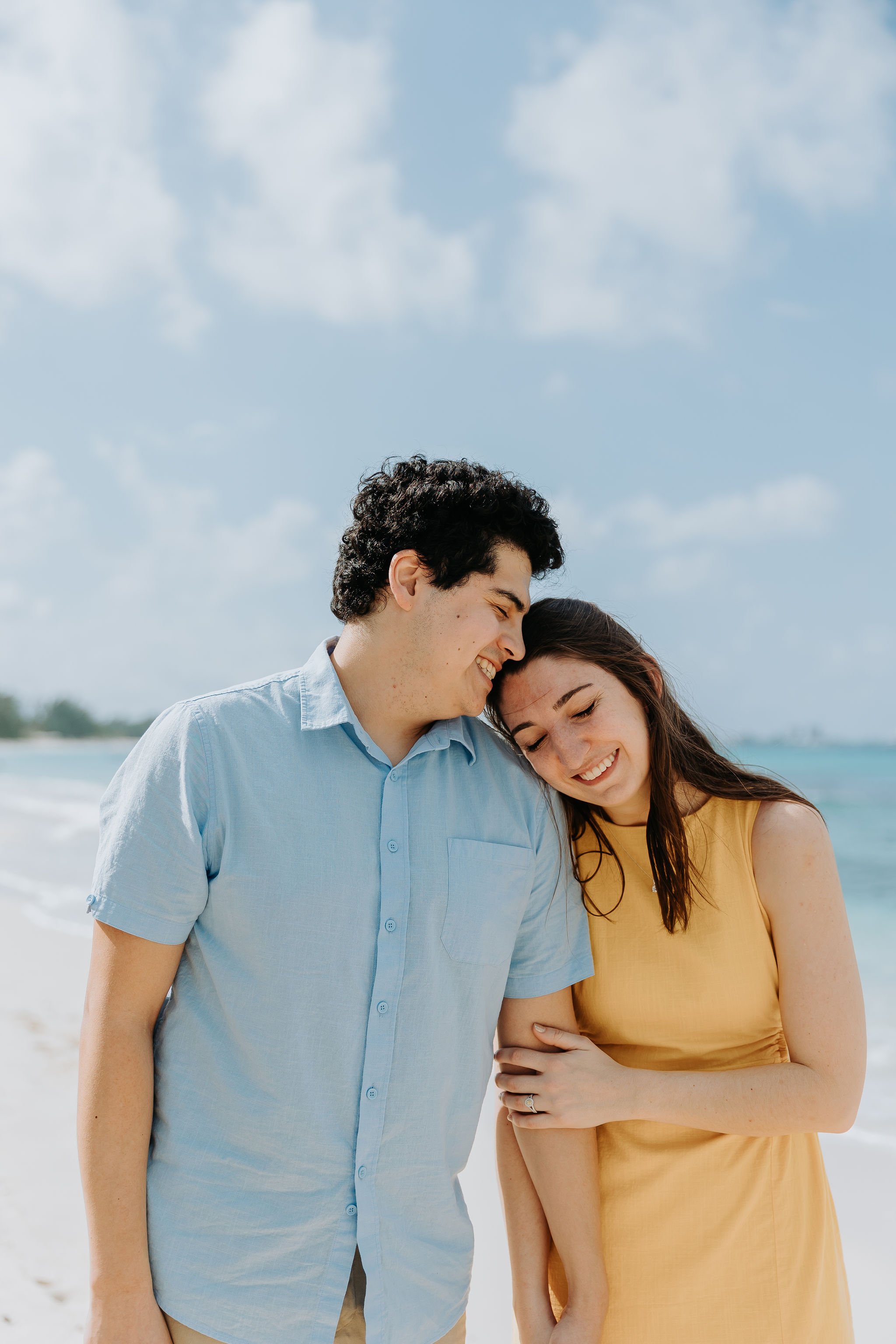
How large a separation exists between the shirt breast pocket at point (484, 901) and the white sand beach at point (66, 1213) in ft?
3.16

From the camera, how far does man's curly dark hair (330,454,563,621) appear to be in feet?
6.55

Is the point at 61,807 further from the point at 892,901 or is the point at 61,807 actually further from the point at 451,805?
the point at 451,805

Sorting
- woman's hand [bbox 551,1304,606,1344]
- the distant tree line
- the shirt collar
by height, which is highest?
the distant tree line

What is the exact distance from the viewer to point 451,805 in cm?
189

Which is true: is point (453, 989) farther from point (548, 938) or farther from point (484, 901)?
point (548, 938)

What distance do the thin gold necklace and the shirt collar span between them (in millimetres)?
453

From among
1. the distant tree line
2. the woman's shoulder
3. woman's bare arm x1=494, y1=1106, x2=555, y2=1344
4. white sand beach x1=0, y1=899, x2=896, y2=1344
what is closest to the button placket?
woman's bare arm x1=494, y1=1106, x2=555, y2=1344

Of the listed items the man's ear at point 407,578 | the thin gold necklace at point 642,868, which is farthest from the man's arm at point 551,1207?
the man's ear at point 407,578

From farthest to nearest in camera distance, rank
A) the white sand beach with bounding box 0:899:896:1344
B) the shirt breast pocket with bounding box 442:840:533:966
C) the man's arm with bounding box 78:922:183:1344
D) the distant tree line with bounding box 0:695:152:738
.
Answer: the distant tree line with bounding box 0:695:152:738 < the white sand beach with bounding box 0:899:896:1344 < the shirt breast pocket with bounding box 442:840:533:966 < the man's arm with bounding box 78:922:183:1344

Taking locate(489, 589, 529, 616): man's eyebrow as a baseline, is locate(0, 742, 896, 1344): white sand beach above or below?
below

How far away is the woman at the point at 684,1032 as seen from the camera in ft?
6.08

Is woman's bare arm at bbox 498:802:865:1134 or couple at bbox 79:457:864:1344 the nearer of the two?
couple at bbox 79:457:864:1344

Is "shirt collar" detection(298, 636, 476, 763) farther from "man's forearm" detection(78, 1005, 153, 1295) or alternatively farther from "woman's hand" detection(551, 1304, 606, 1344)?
"woman's hand" detection(551, 1304, 606, 1344)

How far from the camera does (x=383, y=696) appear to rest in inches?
77.7
